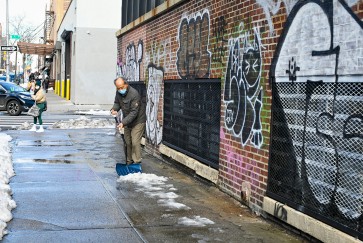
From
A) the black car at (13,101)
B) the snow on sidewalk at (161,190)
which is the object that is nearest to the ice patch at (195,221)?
the snow on sidewalk at (161,190)

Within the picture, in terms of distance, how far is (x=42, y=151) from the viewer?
454 inches

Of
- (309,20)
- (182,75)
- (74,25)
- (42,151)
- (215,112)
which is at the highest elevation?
(74,25)

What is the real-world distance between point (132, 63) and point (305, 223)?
31.9 feet

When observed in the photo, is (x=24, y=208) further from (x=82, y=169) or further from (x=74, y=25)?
(x=74, y=25)

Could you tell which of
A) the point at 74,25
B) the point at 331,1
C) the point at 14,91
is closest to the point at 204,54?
the point at 331,1

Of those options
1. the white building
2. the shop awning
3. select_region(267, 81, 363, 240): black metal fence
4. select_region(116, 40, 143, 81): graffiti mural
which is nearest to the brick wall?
select_region(267, 81, 363, 240): black metal fence

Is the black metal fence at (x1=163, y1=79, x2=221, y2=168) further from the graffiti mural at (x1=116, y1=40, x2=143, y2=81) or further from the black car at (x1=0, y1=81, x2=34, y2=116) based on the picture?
the black car at (x1=0, y1=81, x2=34, y2=116)

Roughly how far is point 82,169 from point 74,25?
22.9m

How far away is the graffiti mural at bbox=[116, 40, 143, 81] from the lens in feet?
42.6

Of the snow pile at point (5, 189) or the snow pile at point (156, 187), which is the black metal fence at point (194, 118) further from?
the snow pile at point (5, 189)

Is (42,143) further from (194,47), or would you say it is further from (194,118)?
(194,47)

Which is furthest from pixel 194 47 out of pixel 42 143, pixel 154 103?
pixel 42 143

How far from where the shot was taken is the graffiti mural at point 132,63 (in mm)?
12984

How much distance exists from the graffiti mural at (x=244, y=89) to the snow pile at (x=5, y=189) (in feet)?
10.5
